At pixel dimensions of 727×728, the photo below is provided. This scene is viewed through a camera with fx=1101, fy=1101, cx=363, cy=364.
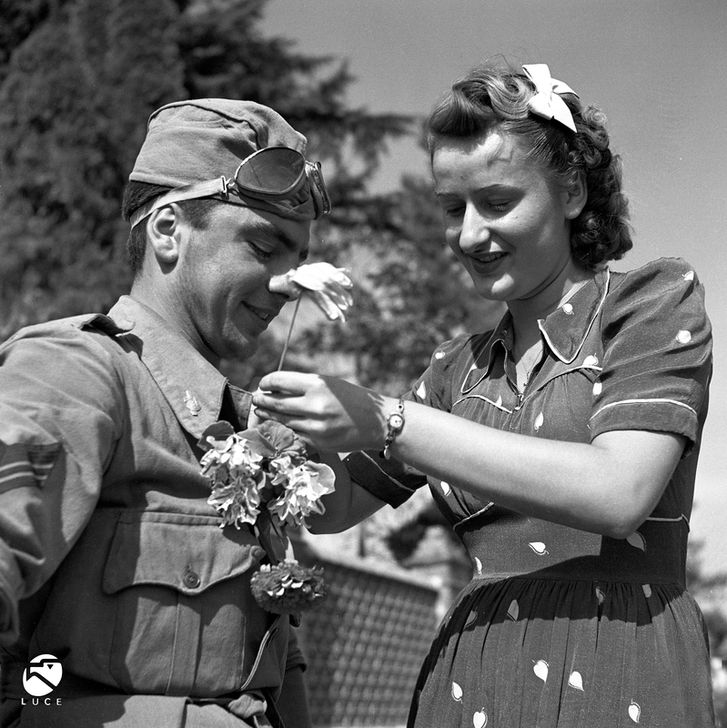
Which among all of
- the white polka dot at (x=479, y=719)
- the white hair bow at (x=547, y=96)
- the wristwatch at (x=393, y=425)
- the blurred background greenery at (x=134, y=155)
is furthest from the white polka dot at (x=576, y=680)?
the blurred background greenery at (x=134, y=155)

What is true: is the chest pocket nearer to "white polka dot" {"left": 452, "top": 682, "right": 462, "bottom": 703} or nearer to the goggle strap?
"white polka dot" {"left": 452, "top": 682, "right": 462, "bottom": 703}

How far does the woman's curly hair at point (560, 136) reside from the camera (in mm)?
2768

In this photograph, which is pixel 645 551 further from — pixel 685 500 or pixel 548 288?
pixel 548 288

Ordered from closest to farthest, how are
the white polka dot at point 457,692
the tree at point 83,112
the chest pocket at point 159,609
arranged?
the chest pocket at point 159,609
the white polka dot at point 457,692
the tree at point 83,112

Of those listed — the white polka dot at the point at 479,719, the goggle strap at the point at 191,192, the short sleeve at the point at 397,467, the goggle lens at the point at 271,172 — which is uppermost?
the goggle lens at the point at 271,172

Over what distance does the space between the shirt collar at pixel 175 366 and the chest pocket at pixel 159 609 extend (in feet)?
0.84

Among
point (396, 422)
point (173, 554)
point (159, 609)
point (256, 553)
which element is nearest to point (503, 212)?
point (396, 422)

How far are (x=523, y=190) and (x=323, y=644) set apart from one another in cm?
1118

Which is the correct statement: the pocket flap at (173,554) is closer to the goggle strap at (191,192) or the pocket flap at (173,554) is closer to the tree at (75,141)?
the goggle strap at (191,192)

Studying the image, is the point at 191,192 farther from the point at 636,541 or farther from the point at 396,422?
the point at 636,541

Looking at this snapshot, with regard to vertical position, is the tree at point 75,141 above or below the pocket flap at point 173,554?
above

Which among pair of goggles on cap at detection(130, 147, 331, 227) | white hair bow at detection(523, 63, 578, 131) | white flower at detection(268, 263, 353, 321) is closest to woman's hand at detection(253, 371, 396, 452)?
white flower at detection(268, 263, 353, 321)

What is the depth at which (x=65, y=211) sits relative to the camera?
59.5 feet

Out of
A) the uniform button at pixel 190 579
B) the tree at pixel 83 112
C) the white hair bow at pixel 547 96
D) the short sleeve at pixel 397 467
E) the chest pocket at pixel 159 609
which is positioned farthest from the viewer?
the tree at pixel 83 112
